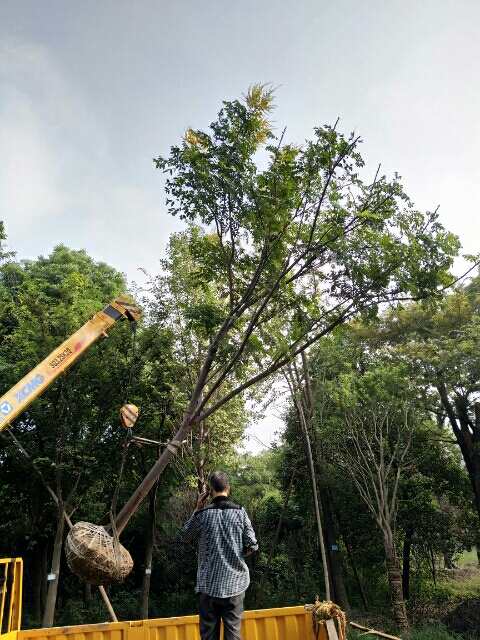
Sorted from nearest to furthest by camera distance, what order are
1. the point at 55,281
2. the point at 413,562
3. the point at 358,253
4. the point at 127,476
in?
the point at 358,253 → the point at 127,476 → the point at 413,562 → the point at 55,281

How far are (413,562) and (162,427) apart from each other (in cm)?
1000

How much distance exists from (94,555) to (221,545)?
208 cm

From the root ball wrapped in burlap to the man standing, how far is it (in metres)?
1.83

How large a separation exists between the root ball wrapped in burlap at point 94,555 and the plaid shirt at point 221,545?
1858 mm

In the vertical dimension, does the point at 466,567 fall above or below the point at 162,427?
below

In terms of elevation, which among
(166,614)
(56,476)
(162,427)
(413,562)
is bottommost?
(166,614)

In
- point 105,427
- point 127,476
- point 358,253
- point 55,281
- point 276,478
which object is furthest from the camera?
point 276,478

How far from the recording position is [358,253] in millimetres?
6855

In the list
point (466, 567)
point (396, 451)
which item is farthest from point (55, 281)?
point (466, 567)

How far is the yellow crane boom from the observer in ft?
23.0

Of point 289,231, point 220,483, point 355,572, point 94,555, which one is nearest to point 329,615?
point 220,483

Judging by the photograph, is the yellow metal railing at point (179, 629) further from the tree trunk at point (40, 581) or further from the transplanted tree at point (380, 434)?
the tree trunk at point (40, 581)

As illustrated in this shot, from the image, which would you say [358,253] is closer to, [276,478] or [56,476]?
[56,476]

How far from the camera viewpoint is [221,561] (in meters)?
3.45
